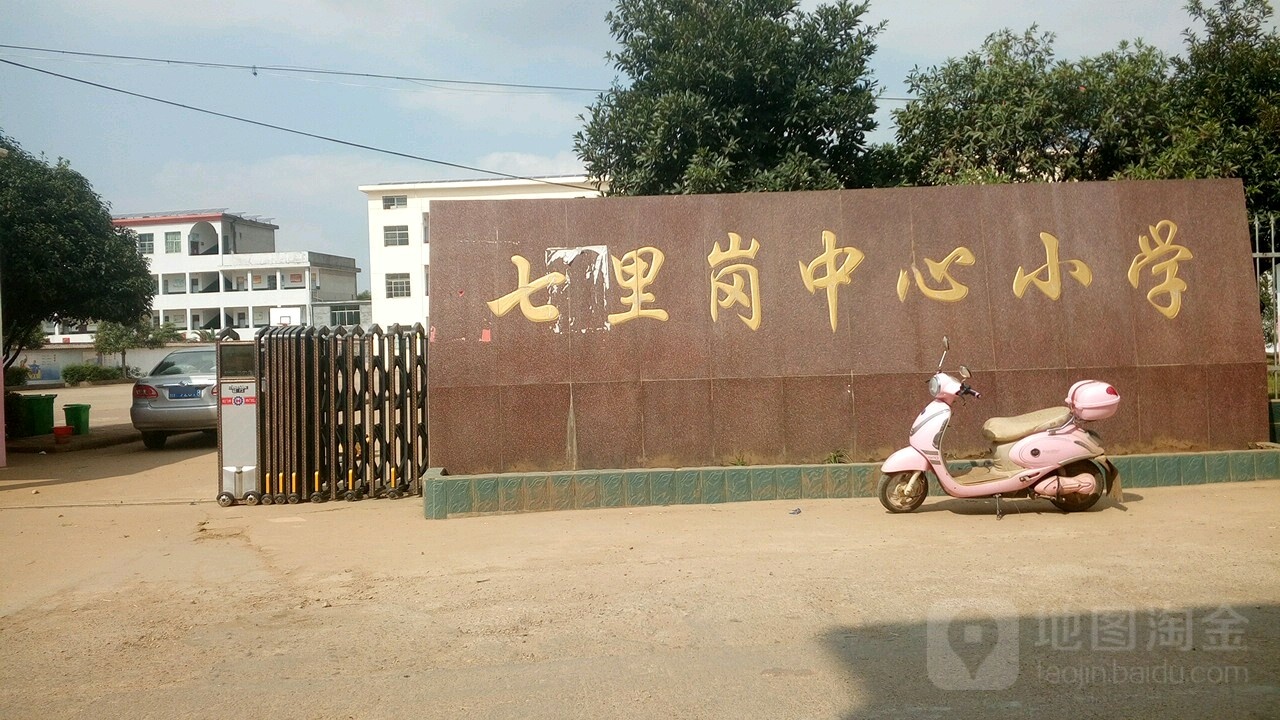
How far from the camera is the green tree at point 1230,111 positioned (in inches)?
449

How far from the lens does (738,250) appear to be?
30.3ft

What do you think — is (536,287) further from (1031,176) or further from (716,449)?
(1031,176)

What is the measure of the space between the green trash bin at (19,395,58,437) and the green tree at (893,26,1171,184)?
48.2 ft

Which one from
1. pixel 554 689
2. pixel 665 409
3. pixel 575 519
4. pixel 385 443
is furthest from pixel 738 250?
pixel 554 689

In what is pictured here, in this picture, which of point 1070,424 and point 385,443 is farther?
point 385,443

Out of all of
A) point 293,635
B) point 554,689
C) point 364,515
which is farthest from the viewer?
point 364,515

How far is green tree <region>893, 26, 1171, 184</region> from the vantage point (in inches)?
469

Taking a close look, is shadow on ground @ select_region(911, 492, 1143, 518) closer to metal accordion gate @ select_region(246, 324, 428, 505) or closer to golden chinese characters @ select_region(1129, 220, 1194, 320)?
golden chinese characters @ select_region(1129, 220, 1194, 320)

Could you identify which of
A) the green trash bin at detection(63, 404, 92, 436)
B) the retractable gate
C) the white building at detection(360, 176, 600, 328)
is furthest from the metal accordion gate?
the white building at detection(360, 176, 600, 328)

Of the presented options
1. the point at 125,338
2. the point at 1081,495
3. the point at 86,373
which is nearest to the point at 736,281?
the point at 1081,495

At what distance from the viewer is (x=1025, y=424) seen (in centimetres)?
777

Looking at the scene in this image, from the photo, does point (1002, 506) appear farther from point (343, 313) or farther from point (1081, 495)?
point (343, 313)

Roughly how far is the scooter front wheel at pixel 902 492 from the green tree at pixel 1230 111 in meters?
5.96

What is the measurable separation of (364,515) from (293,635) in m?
3.43
